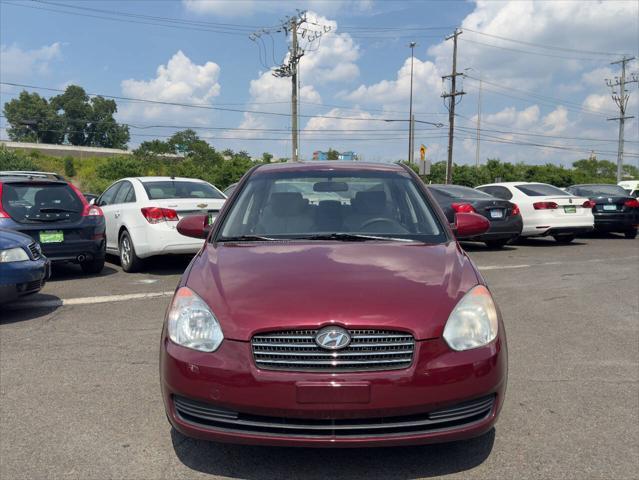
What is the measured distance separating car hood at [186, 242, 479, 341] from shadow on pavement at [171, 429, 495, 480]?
721 millimetres

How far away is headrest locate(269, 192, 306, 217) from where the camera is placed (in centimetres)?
402

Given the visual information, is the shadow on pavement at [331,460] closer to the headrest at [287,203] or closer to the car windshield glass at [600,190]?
the headrest at [287,203]

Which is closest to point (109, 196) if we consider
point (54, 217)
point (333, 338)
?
point (54, 217)

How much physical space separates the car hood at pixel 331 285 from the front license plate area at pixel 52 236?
5562 millimetres

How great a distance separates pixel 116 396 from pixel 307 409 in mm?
1886

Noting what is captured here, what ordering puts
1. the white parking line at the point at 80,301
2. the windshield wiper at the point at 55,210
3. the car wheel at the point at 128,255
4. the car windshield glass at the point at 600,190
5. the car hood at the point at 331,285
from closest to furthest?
the car hood at the point at 331,285, the white parking line at the point at 80,301, the windshield wiper at the point at 55,210, the car wheel at the point at 128,255, the car windshield glass at the point at 600,190

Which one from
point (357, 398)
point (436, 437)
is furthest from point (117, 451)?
point (436, 437)

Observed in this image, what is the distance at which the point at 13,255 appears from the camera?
241 inches

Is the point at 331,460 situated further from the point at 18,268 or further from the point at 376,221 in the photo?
the point at 18,268

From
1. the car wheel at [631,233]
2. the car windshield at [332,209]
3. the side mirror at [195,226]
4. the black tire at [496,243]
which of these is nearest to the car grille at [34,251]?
the side mirror at [195,226]

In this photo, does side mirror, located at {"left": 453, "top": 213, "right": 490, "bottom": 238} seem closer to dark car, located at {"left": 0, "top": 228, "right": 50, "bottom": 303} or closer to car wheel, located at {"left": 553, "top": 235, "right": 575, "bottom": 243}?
dark car, located at {"left": 0, "top": 228, "right": 50, "bottom": 303}

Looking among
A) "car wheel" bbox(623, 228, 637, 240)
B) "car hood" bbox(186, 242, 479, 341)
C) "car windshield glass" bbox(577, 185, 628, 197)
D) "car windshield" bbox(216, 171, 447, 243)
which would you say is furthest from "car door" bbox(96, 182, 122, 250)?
"car wheel" bbox(623, 228, 637, 240)

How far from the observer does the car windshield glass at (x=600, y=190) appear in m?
15.6

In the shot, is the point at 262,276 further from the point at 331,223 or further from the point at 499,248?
the point at 499,248
